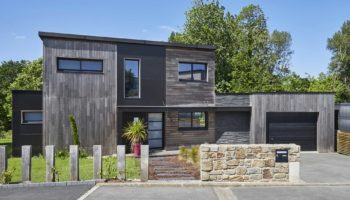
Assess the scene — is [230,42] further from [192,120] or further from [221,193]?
[221,193]

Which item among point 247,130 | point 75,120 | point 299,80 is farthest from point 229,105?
point 299,80

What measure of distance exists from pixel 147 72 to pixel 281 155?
10162 millimetres

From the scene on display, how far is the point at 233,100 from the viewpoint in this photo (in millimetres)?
21203

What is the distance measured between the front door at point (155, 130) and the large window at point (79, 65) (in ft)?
13.9

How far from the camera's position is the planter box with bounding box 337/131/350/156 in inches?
768

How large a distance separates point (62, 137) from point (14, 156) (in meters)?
2.75

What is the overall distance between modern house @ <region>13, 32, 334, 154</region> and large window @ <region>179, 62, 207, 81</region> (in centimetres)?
6

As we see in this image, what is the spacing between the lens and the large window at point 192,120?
20656mm

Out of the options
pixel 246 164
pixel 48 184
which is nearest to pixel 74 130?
pixel 48 184

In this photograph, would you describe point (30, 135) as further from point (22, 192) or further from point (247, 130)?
point (247, 130)

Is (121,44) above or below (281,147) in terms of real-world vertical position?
above

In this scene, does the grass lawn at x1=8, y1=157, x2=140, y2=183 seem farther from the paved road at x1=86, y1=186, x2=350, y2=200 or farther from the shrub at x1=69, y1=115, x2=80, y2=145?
the paved road at x1=86, y1=186, x2=350, y2=200

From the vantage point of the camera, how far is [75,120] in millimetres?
17906

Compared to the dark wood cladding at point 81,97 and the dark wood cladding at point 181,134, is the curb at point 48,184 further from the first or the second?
the dark wood cladding at point 181,134
